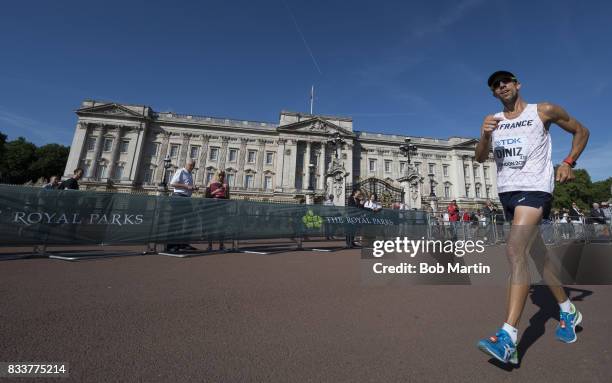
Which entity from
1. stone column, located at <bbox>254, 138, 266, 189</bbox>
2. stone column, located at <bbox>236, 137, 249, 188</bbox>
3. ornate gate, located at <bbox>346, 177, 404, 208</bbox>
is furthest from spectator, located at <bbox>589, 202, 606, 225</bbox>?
stone column, located at <bbox>236, 137, 249, 188</bbox>

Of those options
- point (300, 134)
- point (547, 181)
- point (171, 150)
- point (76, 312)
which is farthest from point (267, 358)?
point (171, 150)

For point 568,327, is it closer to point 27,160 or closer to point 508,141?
point 508,141

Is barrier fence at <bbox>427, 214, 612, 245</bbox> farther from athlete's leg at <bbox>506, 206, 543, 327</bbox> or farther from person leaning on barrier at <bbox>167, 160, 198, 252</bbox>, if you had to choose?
athlete's leg at <bbox>506, 206, 543, 327</bbox>

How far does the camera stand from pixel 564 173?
211cm

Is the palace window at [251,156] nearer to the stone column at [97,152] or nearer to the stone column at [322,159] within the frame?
the stone column at [322,159]

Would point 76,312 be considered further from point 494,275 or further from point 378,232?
point 378,232

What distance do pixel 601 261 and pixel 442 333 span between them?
774 centimetres

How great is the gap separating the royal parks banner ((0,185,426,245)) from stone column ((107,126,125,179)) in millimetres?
39581

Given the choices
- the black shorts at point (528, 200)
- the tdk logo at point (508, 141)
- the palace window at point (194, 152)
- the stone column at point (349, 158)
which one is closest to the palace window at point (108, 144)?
the palace window at point (194, 152)

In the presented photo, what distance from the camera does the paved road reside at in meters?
1.54

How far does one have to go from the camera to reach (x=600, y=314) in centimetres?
272

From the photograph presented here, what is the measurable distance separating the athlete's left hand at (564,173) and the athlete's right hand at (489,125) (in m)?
0.55

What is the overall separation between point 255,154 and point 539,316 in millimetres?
42105

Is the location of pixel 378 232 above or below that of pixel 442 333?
above
